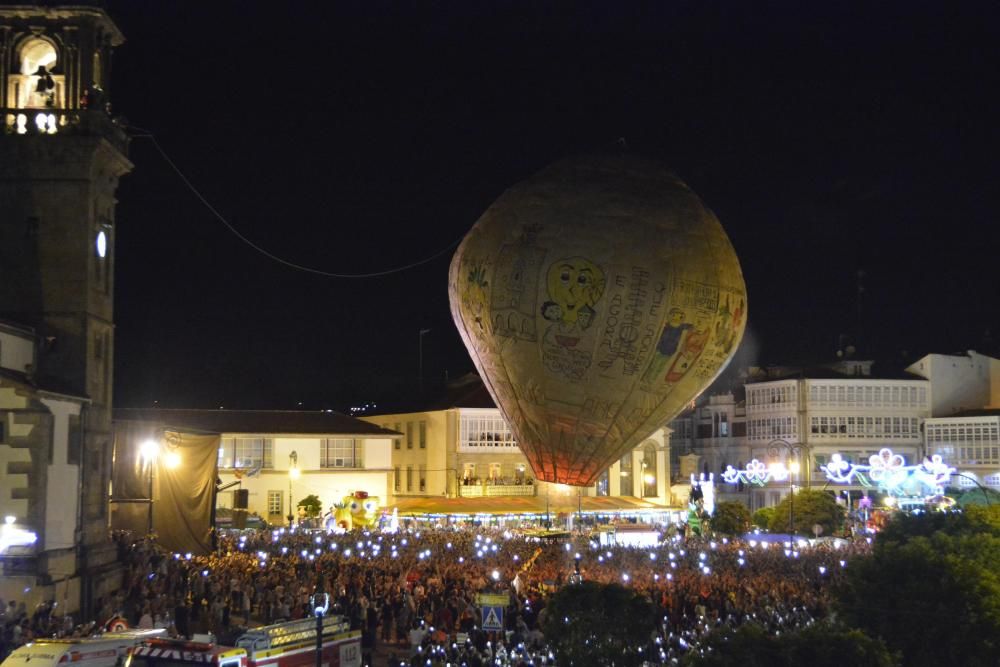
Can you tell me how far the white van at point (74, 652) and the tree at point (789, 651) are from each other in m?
8.12

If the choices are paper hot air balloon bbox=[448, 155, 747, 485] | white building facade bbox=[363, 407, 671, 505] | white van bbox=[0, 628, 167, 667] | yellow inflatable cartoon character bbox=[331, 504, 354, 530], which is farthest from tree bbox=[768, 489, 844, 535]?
white van bbox=[0, 628, 167, 667]

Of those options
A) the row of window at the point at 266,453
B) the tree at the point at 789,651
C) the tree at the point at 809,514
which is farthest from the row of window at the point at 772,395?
the tree at the point at 789,651

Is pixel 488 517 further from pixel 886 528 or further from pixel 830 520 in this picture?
pixel 886 528

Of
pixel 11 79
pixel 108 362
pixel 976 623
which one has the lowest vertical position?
pixel 976 623

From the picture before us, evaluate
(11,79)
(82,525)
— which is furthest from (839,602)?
(11,79)

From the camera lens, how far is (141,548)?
35.8 meters

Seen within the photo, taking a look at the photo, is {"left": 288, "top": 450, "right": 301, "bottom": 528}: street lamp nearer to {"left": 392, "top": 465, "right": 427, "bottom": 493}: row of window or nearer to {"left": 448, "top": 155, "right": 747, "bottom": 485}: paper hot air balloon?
{"left": 392, "top": 465, "right": 427, "bottom": 493}: row of window

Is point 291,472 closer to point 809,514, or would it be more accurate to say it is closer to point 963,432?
point 809,514

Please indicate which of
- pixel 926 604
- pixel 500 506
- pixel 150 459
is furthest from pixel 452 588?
pixel 500 506

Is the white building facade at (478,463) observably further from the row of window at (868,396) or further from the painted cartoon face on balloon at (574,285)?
the painted cartoon face on balloon at (574,285)

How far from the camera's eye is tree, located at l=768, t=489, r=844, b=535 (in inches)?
2343

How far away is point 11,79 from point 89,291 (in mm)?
6085

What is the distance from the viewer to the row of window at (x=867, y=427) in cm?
8444

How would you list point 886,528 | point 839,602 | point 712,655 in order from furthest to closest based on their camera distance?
point 886,528
point 839,602
point 712,655
